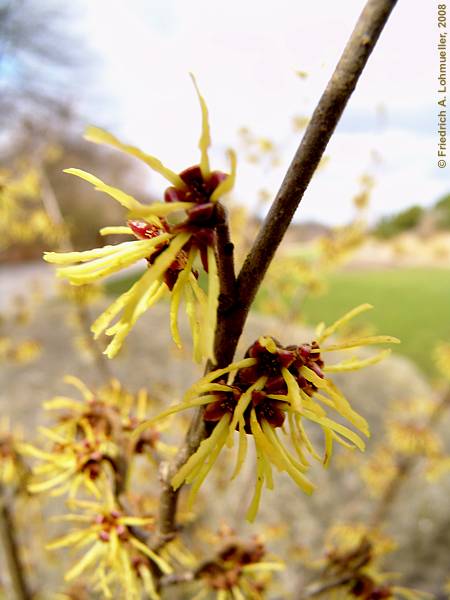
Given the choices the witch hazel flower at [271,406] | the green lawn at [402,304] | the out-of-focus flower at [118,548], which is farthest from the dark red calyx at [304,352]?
the green lawn at [402,304]

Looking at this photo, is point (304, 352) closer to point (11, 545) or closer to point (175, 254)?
point (175, 254)

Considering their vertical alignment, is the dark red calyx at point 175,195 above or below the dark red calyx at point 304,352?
above

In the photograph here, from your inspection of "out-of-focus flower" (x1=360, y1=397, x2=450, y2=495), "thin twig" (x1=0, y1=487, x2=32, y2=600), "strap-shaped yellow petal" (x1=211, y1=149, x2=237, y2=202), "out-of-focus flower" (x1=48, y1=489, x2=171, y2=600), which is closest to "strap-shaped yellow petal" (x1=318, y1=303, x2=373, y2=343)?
"strap-shaped yellow petal" (x1=211, y1=149, x2=237, y2=202)

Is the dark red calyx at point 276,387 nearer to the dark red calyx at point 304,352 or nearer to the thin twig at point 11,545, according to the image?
the dark red calyx at point 304,352

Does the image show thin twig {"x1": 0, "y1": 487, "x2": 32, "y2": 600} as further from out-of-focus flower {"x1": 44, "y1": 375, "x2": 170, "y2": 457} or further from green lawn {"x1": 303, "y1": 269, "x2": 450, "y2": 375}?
green lawn {"x1": 303, "y1": 269, "x2": 450, "y2": 375}

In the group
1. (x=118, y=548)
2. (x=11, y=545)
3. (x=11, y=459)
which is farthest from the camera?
(x=11, y=545)

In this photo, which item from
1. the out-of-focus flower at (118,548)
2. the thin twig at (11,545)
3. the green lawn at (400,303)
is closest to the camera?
the out-of-focus flower at (118,548)

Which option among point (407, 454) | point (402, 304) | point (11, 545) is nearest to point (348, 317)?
point (11, 545)
